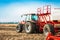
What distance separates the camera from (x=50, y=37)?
9.04m

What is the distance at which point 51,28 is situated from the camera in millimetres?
15492

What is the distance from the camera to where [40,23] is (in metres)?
17.6

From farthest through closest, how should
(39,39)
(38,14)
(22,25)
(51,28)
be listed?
(22,25)
(38,14)
(51,28)
(39,39)

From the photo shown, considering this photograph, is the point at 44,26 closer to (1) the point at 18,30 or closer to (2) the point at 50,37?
(1) the point at 18,30

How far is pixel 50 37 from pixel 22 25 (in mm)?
11346

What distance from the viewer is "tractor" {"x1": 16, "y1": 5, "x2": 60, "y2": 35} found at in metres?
15.9

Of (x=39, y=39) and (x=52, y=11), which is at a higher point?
(x=52, y=11)

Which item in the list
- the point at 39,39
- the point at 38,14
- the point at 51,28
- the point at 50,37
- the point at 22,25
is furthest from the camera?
the point at 22,25

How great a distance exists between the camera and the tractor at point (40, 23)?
52.2 ft

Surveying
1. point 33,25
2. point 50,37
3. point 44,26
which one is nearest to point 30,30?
point 33,25

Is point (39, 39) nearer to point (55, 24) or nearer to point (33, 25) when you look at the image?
point (55, 24)

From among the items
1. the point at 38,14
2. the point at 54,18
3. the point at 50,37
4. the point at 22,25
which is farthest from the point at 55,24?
the point at 50,37

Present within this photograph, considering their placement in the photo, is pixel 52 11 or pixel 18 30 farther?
pixel 18 30

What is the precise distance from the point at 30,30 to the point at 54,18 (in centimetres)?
283
